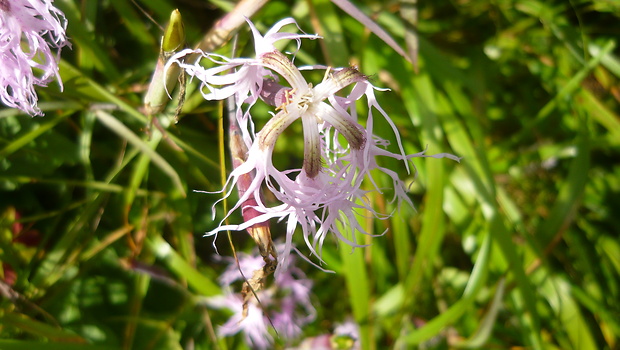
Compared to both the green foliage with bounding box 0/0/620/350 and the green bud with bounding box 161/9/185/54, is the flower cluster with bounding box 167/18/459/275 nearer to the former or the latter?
the green bud with bounding box 161/9/185/54

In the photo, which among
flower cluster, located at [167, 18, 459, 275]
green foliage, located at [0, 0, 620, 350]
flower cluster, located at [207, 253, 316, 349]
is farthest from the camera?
flower cluster, located at [207, 253, 316, 349]

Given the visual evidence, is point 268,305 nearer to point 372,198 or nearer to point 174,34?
point 372,198

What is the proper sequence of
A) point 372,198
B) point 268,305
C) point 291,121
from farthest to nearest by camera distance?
point 268,305
point 372,198
point 291,121

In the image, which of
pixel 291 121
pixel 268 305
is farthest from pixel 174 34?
pixel 268 305

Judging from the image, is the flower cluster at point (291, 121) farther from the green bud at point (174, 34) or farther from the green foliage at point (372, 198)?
the green foliage at point (372, 198)

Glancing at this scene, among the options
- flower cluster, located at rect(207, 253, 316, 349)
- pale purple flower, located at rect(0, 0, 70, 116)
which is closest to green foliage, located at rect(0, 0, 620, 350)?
flower cluster, located at rect(207, 253, 316, 349)

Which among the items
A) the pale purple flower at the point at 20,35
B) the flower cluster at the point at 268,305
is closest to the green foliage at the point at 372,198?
the flower cluster at the point at 268,305
